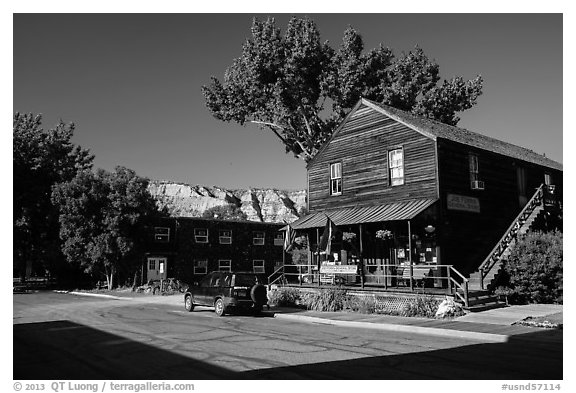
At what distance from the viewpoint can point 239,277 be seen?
19.7 m

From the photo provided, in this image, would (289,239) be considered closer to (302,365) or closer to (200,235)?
(302,365)

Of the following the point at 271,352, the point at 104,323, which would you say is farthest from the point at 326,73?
the point at 271,352

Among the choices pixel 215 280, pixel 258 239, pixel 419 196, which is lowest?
pixel 215 280

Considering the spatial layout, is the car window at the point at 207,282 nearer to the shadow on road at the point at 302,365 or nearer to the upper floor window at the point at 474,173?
the shadow on road at the point at 302,365

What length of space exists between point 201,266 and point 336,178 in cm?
2091

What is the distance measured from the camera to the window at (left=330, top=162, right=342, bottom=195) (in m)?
26.3

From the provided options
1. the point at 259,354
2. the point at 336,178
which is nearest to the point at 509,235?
the point at 336,178

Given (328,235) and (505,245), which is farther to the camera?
(328,235)

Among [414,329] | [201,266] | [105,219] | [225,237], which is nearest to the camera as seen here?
[414,329]

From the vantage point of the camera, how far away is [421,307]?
17.8 meters

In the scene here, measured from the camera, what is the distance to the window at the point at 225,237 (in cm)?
4459

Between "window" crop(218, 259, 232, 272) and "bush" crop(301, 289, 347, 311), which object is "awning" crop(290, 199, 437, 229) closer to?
"bush" crop(301, 289, 347, 311)

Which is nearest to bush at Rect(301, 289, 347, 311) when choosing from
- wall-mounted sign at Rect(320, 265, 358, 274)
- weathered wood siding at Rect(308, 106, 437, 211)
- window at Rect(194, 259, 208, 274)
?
wall-mounted sign at Rect(320, 265, 358, 274)

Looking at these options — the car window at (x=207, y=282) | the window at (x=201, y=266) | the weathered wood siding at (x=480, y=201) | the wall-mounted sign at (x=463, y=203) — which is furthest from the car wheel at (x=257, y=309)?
the window at (x=201, y=266)
